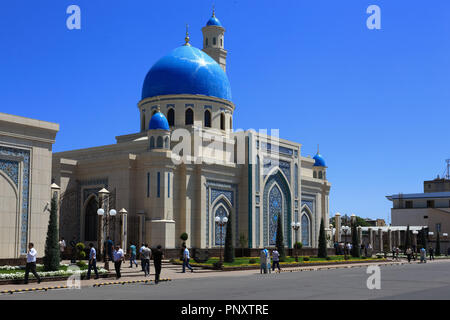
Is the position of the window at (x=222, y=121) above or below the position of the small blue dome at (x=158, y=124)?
above

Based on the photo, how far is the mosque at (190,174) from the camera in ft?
113

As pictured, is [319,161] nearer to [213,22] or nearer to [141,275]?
[213,22]

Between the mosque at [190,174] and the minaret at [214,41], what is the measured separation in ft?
0.27

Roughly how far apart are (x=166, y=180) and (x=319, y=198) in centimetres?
1857

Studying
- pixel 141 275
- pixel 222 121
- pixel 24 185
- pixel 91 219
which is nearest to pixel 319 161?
pixel 222 121

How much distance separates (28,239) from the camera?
2342cm

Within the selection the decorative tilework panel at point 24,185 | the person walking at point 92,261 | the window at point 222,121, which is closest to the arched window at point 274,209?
the window at point 222,121

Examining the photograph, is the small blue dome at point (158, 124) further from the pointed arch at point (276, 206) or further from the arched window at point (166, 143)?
the pointed arch at point (276, 206)

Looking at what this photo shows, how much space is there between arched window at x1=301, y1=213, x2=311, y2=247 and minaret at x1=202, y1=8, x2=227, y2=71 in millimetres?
13871

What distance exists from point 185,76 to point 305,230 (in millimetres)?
15655

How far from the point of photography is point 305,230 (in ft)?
152

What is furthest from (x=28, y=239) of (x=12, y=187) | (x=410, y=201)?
(x=410, y=201)

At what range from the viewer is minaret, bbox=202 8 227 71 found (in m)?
47.3

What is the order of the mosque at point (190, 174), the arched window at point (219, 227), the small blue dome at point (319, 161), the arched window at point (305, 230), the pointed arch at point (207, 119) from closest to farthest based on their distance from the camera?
the mosque at point (190, 174), the arched window at point (219, 227), the pointed arch at point (207, 119), the arched window at point (305, 230), the small blue dome at point (319, 161)
